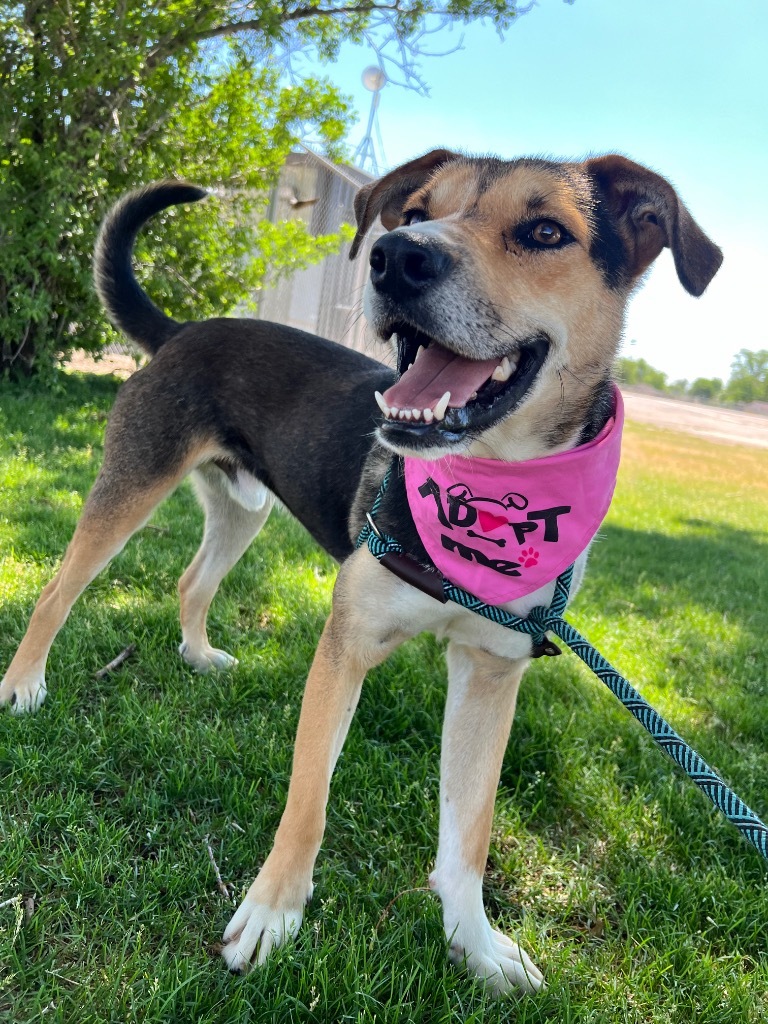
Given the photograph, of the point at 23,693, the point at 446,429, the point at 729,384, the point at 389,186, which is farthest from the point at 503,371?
the point at 729,384

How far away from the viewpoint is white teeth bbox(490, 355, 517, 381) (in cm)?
201

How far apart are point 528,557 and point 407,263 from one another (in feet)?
3.12

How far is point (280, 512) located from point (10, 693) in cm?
364

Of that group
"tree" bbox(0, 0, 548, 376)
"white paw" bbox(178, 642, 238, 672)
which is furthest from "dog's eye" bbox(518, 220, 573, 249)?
"tree" bbox(0, 0, 548, 376)

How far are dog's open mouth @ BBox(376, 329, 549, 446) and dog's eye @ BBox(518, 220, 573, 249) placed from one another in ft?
1.03

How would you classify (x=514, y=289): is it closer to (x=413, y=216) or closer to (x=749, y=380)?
(x=413, y=216)

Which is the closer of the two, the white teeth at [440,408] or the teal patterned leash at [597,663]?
the teal patterned leash at [597,663]

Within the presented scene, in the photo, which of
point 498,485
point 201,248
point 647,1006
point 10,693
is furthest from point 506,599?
point 201,248

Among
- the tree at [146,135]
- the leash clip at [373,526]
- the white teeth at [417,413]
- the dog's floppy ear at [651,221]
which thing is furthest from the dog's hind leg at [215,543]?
the tree at [146,135]

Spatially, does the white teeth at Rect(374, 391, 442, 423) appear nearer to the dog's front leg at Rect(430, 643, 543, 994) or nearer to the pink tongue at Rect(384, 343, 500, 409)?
the pink tongue at Rect(384, 343, 500, 409)

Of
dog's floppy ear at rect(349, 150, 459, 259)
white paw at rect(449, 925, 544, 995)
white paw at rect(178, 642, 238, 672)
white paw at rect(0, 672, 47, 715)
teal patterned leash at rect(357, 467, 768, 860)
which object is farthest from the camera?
white paw at rect(178, 642, 238, 672)

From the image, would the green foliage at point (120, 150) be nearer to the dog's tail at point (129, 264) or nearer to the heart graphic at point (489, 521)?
the dog's tail at point (129, 264)

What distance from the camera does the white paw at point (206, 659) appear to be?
11.1 ft

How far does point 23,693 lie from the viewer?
290 centimetres
